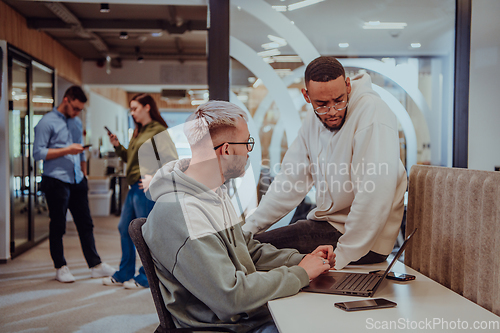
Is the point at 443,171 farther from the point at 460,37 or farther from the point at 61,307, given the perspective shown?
the point at 61,307

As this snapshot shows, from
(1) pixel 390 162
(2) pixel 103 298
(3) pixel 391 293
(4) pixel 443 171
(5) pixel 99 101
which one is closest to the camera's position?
(3) pixel 391 293

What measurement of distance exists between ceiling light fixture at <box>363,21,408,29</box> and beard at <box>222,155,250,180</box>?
6.33ft

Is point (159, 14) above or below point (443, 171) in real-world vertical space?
above

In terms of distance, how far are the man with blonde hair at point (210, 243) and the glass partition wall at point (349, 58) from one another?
147 cm

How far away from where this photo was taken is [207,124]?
1147 millimetres

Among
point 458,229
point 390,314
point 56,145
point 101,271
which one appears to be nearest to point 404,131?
point 458,229

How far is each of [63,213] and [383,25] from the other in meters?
2.90

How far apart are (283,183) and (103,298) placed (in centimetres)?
191

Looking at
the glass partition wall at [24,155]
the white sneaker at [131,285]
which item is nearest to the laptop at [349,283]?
the white sneaker at [131,285]

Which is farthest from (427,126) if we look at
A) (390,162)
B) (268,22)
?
(390,162)

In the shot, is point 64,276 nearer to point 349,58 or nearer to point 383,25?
point 349,58

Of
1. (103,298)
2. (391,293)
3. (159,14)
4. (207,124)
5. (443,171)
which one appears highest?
(159,14)

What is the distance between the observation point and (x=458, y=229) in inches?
50.1

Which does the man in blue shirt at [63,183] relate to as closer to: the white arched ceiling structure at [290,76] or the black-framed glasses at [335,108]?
the white arched ceiling structure at [290,76]
